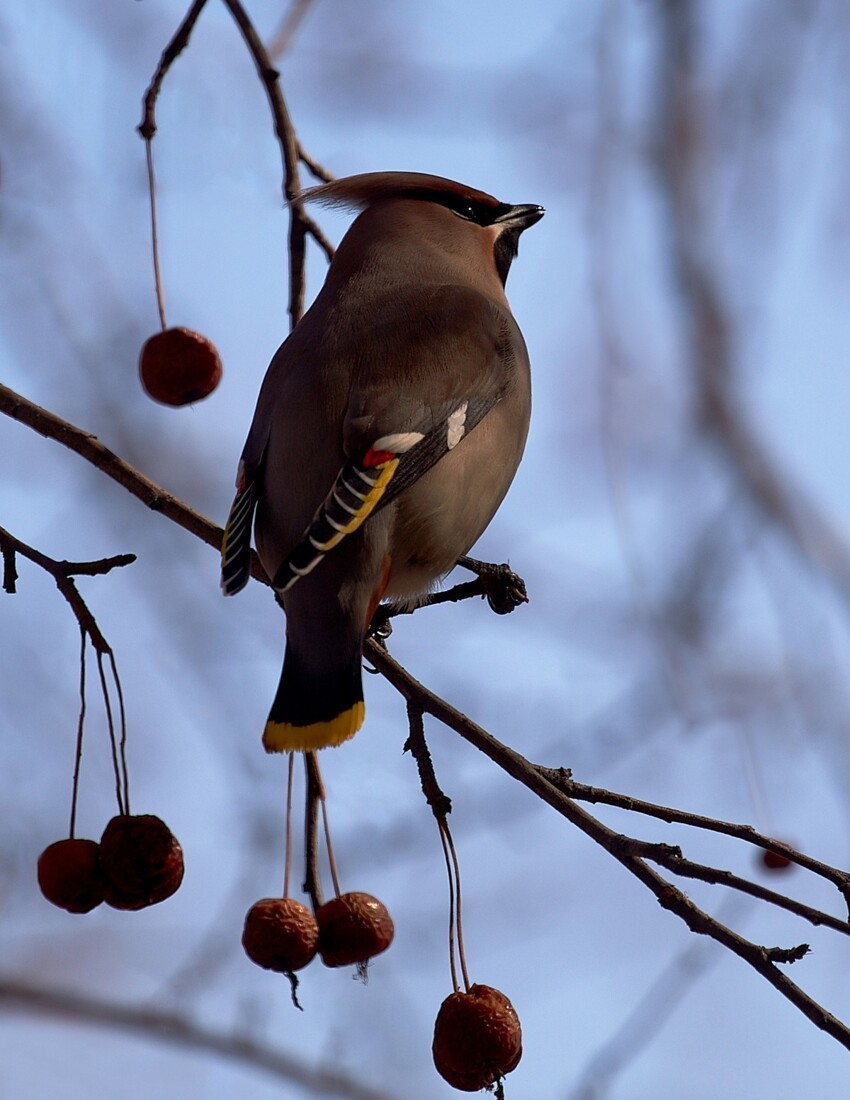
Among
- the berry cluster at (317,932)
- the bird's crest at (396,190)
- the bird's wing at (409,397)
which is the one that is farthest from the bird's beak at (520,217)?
the berry cluster at (317,932)

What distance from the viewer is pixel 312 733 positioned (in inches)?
91.7

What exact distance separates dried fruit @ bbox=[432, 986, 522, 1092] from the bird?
0.45 m

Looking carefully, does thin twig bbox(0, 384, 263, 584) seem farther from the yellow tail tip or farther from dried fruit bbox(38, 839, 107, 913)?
dried fruit bbox(38, 839, 107, 913)

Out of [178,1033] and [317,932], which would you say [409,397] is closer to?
[317,932]

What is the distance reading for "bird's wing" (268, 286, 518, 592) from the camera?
246cm

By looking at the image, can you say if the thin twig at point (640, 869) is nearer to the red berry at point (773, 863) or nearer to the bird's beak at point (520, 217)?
the red berry at point (773, 863)

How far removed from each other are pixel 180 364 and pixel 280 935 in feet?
4.02

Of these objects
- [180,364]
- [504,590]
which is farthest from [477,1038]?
[180,364]

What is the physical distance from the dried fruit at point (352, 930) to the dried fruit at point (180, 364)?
45.3 inches

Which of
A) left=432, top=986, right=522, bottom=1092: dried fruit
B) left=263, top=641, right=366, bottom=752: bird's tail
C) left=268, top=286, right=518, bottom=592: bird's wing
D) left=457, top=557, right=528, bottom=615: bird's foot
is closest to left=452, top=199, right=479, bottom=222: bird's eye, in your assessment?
left=268, top=286, right=518, bottom=592: bird's wing

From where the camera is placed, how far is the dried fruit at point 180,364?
2.99 meters

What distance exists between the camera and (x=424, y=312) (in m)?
2.94

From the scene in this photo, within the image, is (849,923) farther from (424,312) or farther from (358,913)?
(424,312)

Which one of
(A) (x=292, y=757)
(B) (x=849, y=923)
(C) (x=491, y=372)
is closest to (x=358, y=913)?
(A) (x=292, y=757)
